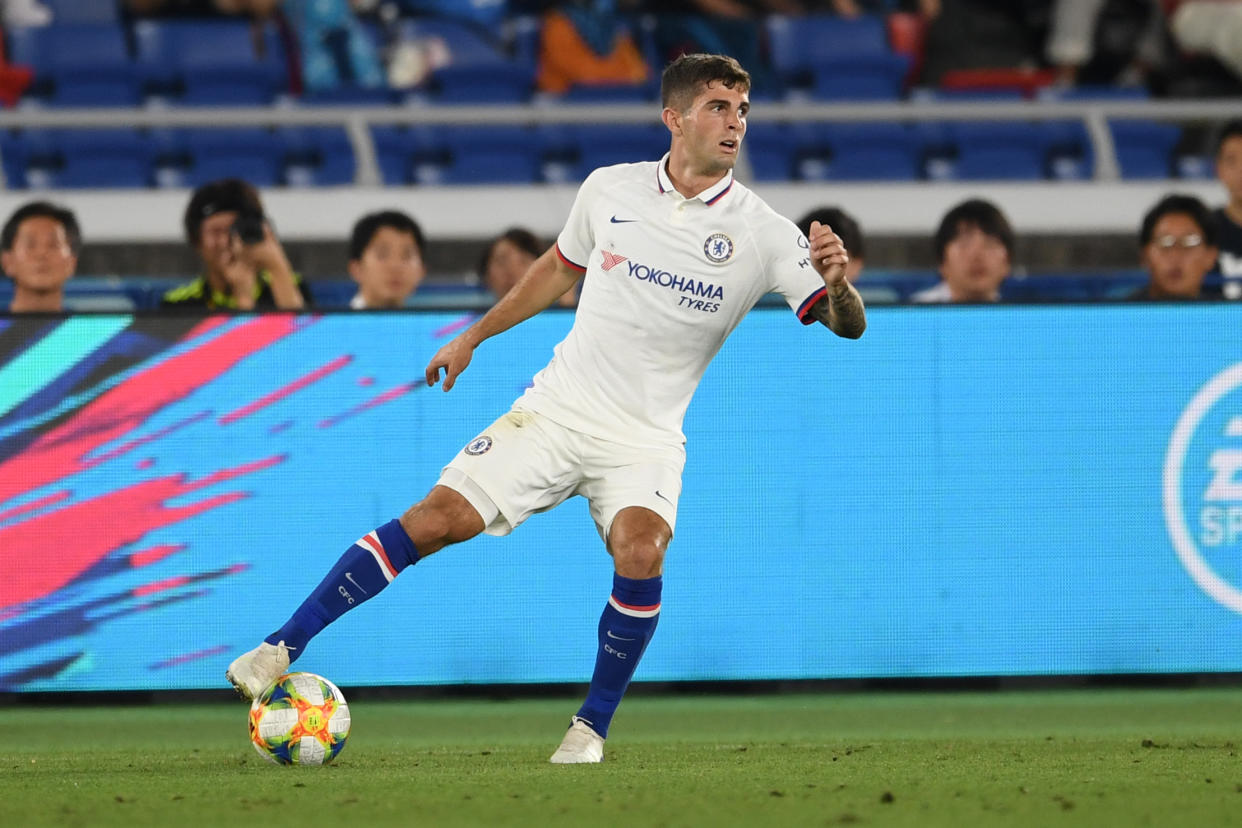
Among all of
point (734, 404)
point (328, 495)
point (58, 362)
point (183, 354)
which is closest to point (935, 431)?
point (734, 404)

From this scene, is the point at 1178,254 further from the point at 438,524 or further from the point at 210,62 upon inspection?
the point at 210,62

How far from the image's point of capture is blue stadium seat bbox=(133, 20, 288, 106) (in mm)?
12930

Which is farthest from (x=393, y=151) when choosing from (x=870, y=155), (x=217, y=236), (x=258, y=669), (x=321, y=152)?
(x=258, y=669)

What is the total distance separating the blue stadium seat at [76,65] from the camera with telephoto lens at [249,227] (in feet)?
16.9

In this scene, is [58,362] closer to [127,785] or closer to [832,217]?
[127,785]

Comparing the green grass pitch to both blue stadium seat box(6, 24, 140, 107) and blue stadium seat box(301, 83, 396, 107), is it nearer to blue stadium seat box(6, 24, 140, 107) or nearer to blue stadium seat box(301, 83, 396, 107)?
blue stadium seat box(301, 83, 396, 107)

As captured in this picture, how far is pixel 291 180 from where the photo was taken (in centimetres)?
1237

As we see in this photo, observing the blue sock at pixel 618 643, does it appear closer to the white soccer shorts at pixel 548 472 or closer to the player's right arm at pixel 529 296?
the white soccer shorts at pixel 548 472

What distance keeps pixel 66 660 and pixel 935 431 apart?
3.89 m

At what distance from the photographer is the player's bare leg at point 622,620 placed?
539 centimetres

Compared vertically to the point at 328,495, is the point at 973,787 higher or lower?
lower

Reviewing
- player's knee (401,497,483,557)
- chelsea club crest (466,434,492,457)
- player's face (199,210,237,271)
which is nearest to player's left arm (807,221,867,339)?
chelsea club crest (466,434,492,457)

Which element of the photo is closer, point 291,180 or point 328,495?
point 328,495

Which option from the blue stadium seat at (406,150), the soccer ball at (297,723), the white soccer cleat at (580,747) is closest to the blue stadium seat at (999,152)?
A: the blue stadium seat at (406,150)
